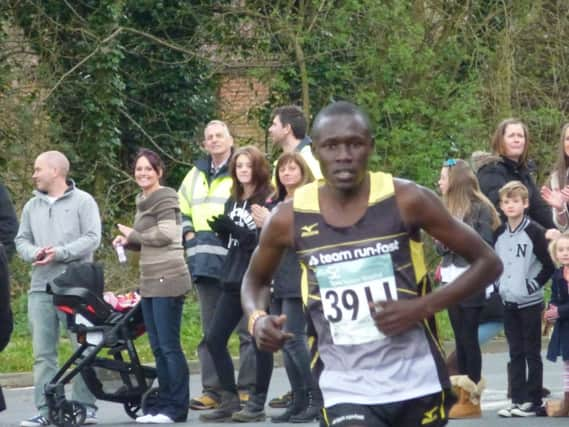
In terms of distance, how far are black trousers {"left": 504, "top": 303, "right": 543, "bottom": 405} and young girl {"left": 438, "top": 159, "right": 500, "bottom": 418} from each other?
0.28m

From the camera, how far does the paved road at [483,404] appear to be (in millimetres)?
11586

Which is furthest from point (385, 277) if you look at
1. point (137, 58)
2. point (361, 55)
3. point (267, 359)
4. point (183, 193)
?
point (137, 58)

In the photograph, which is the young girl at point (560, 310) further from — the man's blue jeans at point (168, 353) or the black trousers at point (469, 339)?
the man's blue jeans at point (168, 353)

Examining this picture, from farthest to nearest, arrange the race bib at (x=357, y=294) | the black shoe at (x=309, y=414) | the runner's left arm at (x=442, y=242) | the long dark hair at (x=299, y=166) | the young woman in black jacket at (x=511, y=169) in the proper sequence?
the young woman in black jacket at (x=511, y=169) < the long dark hair at (x=299, y=166) < the black shoe at (x=309, y=414) < the race bib at (x=357, y=294) < the runner's left arm at (x=442, y=242)

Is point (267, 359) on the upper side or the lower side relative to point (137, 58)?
lower

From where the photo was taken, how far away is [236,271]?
11.8 metres

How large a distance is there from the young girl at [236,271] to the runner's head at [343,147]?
5.56 metres

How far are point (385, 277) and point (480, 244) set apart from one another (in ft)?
1.35

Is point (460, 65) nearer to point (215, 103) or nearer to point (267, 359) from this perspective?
point (215, 103)

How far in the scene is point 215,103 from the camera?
27.2 meters

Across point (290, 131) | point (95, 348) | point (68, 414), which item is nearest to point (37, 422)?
point (68, 414)

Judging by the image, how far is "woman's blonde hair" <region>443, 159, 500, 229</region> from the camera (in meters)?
12.0

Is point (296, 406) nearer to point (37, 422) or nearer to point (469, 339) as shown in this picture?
point (469, 339)

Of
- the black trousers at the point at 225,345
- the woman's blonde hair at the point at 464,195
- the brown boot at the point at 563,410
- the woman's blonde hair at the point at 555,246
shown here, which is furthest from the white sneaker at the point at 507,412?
the black trousers at the point at 225,345
